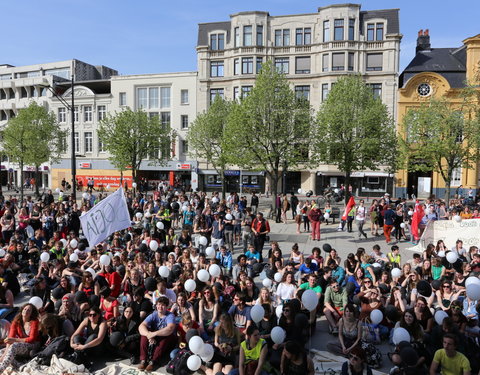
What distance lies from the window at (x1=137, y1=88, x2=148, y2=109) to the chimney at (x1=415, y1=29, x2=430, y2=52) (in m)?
28.9

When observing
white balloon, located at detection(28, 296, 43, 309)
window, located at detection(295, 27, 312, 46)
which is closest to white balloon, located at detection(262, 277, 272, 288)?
white balloon, located at detection(28, 296, 43, 309)

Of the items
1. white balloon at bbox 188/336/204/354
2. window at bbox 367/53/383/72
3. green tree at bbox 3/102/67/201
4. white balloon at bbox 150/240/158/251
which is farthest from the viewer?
window at bbox 367/53/383/72

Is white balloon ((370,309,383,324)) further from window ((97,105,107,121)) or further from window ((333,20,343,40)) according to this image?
window ((97,105,107,121))

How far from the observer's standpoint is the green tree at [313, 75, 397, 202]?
25.2 meters

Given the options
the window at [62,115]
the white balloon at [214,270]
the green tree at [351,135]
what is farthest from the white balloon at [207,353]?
the window at [62,115]

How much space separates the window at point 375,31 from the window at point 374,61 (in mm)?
1454

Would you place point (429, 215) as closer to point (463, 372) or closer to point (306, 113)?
point (306, 113)

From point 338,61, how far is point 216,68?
1249cm

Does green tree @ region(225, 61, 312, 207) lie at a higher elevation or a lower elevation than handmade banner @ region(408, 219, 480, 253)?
higher

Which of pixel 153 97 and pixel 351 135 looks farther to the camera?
pixel 153 97

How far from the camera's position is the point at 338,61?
1439 inches

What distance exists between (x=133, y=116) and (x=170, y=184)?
8.60 m

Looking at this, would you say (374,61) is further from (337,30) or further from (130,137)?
(130,137)

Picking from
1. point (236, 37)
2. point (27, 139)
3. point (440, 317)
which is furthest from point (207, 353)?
point (236, 37)
